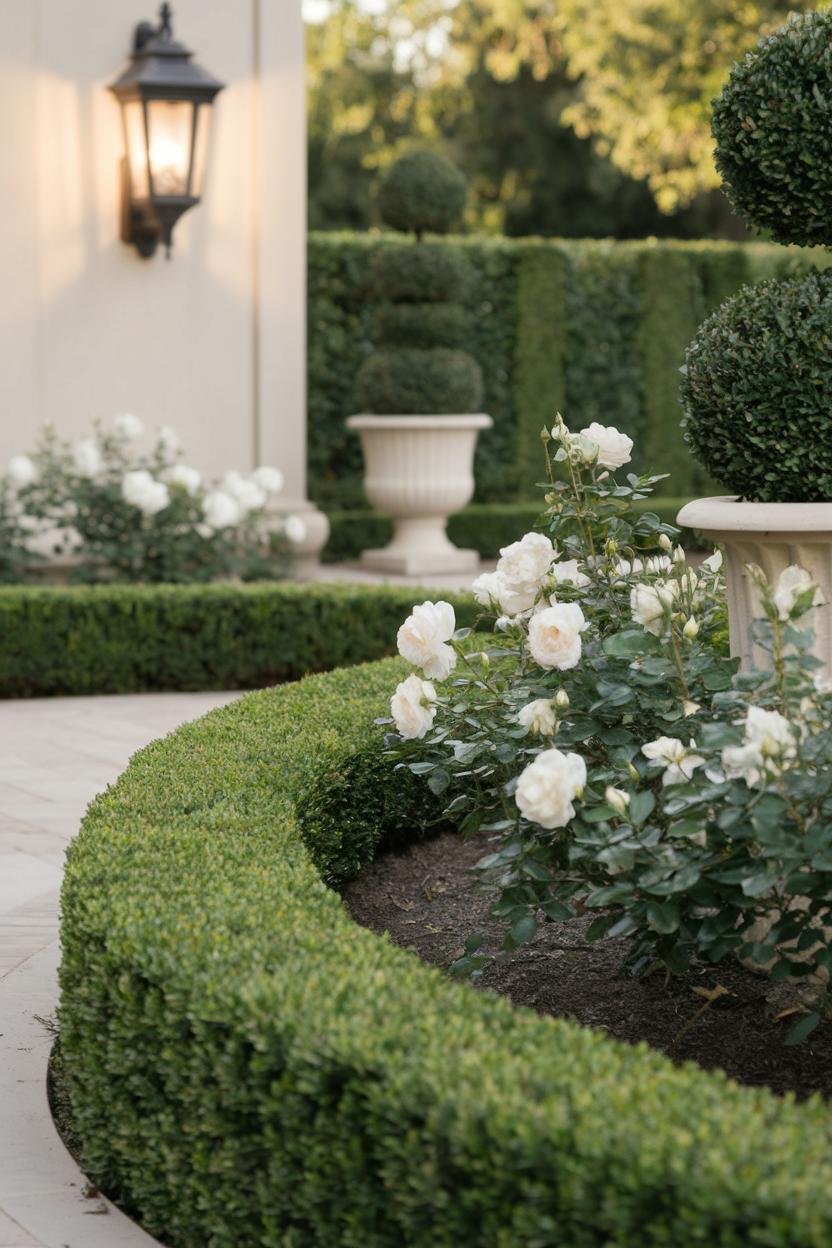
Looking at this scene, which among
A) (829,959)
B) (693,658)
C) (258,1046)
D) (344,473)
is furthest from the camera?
(344,473)

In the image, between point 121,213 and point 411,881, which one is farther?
point 121,213

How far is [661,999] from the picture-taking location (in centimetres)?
359

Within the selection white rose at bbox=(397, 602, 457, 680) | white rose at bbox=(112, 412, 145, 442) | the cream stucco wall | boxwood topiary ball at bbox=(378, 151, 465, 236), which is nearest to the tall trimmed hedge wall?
boxwood topiary ball at bbox=(378, 151, 465, 236)

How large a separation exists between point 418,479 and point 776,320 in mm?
8868

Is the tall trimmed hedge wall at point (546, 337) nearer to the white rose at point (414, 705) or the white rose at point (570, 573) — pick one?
the white rose at point (570, 573)

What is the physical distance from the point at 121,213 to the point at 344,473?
3907 mm

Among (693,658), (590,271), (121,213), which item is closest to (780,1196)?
(693,658)

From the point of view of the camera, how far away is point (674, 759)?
2.89 metres

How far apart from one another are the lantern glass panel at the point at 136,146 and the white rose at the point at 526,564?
6906 millimetres

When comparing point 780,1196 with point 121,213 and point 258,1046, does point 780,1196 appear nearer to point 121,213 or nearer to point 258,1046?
point 258,1046

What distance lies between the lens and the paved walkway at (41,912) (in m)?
2.83

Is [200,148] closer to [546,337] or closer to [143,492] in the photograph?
[143,492]

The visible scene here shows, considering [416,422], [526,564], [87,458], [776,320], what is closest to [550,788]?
[526,564]

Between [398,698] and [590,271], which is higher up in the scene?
[590,271]
